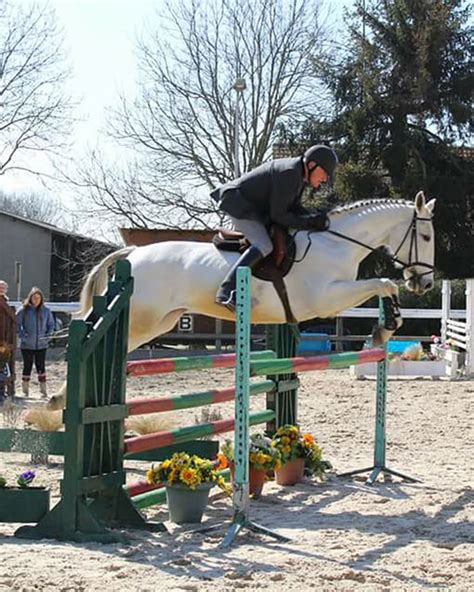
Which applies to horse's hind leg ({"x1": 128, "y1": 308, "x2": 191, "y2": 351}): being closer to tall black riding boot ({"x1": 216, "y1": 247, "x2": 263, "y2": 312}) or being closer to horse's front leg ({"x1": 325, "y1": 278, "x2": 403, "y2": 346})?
tall black riding boot ({"x1": 216, "y1": 247, "x2": 263, "y2": 312})

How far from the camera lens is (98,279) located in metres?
6.37

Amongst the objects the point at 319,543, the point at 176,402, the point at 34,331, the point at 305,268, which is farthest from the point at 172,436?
the point at 34,331

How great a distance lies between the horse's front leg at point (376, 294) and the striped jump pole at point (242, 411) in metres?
1.48

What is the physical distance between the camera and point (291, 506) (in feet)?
17.3

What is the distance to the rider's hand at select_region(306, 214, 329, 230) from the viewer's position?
592cm

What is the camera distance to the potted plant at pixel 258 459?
5218mm

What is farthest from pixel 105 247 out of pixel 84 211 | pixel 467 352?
pixel 467 352

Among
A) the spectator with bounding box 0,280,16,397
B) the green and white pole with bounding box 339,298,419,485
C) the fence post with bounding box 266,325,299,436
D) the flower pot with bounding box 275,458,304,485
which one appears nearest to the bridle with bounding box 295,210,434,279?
the green and white pole with bounding box 339,298,419,485

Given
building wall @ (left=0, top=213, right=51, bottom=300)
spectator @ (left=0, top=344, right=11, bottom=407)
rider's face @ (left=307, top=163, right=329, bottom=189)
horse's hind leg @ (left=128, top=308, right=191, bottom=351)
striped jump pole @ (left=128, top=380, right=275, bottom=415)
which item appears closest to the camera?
striped jump pole @ (left=128, top=380, right=275, bottom=415)

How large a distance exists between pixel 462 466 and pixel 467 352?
24.0 feet

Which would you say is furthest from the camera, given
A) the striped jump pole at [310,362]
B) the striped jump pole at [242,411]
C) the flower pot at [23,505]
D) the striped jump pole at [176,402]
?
the striped jump pole at [310,362]

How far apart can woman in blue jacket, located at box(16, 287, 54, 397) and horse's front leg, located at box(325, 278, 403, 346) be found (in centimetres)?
592

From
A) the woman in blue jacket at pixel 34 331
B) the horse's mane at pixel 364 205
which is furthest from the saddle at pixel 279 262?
the woman in blue jacket at pixel 34 331

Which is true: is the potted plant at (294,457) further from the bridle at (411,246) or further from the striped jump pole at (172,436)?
the bridle at (411,246)
